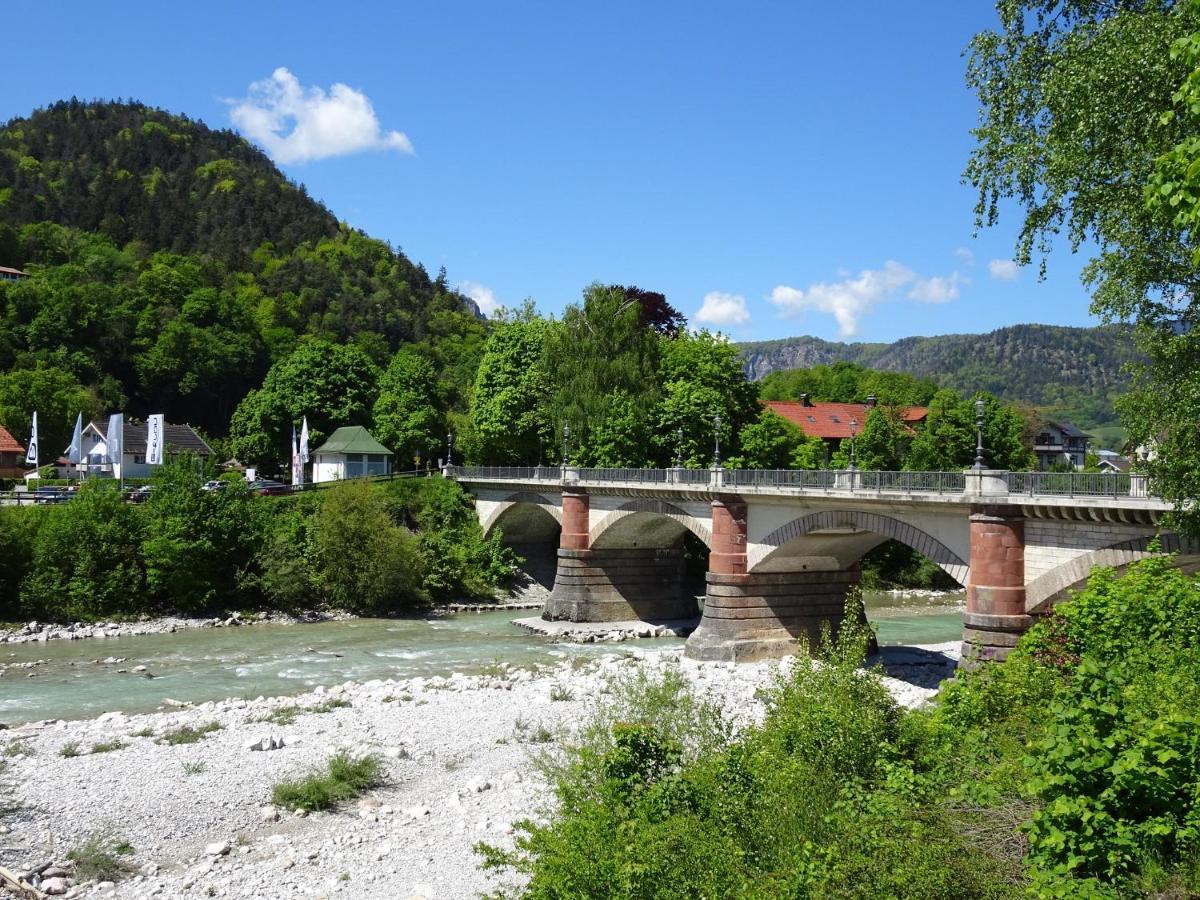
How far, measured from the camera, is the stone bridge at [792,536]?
80.2 feet

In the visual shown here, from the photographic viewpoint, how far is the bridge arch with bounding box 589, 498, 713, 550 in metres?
42.1

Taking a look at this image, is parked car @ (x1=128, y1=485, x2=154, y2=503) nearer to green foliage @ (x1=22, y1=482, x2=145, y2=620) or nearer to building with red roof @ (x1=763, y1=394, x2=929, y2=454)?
green foliage @ (x1=22, y1=482, x2=145, y2=620)

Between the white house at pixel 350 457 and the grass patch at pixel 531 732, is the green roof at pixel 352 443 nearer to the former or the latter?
the white house at pixel 350 457

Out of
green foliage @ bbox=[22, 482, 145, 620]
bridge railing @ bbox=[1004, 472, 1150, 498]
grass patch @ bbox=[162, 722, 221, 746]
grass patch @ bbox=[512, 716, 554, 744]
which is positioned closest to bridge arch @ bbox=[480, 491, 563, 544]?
green foliage @ bbox=[22, 482, 145, 620]

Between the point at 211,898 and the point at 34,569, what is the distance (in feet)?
112

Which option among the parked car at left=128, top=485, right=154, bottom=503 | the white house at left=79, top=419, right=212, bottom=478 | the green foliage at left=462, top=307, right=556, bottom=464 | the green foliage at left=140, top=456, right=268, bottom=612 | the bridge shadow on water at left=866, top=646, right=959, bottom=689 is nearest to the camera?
the bridge shadow on water at left=866, top=646, right=959, bottom=689

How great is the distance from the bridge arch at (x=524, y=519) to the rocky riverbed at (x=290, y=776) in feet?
76.9

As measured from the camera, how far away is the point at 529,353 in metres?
63.2

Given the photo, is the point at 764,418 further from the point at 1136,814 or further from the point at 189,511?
the point at 1136,814

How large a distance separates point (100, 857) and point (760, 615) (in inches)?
967

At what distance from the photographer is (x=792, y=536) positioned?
1367 inches

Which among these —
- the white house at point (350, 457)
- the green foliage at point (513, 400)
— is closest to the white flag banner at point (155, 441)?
the white house at point (350, 457)

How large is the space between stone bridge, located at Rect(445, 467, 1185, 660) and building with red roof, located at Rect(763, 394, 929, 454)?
31.3 metres

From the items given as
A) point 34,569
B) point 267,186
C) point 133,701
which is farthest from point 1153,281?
point 267,186
